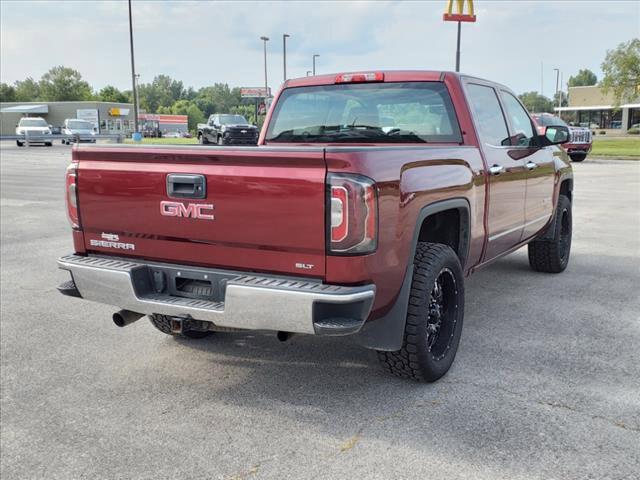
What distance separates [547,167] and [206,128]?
2844cm

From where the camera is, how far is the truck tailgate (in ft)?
10.1

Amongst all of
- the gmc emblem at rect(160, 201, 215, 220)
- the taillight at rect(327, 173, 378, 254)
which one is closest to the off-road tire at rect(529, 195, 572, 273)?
the taillight at rect(327, 173, 378, 254)

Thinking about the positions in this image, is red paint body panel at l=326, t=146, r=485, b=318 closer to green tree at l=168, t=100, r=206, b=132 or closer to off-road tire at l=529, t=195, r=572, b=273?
→ off-road tire at l=529, t=195, r=572, b=273

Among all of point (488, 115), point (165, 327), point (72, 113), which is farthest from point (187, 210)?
point (72, 113)

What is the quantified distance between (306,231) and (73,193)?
5.33ft

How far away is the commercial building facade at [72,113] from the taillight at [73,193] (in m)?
76.6

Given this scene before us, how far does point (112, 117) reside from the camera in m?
80.2

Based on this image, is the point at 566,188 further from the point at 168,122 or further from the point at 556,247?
the point at 168,122

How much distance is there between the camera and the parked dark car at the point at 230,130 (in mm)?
29828

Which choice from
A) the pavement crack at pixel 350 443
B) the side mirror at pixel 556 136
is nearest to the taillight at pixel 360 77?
the side mirror at pixel 556 136

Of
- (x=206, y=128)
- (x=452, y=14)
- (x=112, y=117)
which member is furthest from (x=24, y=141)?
(x=112, y=117)

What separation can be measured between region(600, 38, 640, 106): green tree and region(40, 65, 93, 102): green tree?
100m

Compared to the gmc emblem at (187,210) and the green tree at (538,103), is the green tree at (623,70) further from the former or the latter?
the green tree at (538,103)

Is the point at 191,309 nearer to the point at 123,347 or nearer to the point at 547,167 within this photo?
the point at 123,347
